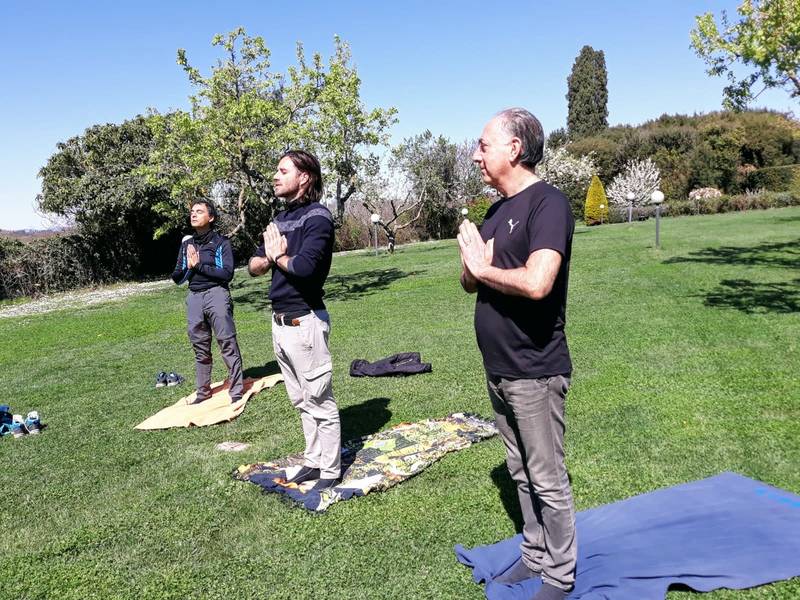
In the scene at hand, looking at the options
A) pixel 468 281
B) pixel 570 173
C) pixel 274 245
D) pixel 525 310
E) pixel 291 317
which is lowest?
pixel 291 317

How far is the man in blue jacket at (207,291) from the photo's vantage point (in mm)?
5559

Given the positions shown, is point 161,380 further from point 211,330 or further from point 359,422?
point 359,422

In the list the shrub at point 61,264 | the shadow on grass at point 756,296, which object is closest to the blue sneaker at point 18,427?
the shadow on grass at point 756,296

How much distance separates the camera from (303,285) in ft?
11.6

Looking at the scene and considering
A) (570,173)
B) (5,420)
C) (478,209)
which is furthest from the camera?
(570,173)

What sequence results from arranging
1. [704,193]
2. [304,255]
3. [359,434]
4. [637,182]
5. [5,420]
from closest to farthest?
[304,255]
[359,434]
[5,420]
[704,193]
[637,182]

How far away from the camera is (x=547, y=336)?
2.36 metres

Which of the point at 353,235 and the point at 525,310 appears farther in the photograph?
the point at 353,235

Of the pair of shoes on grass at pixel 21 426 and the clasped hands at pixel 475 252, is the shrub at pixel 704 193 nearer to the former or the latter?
the pair of shoes on grass at pixel 21 426

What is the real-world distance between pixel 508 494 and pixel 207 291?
3.42 m

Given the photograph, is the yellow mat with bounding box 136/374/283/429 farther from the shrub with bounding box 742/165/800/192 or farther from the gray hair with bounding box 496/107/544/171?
the shrub with bounding box 742/165/800/192

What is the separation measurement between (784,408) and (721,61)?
12.3 m

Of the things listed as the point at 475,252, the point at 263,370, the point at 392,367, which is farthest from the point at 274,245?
the point at 263,370

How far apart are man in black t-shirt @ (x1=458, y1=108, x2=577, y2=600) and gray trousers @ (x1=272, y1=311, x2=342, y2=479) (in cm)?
135
